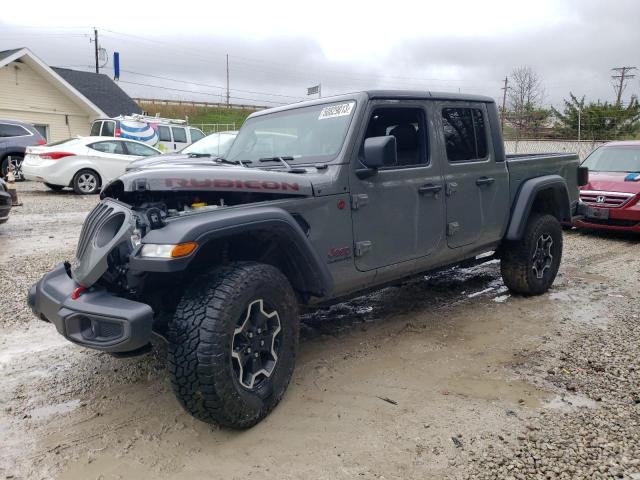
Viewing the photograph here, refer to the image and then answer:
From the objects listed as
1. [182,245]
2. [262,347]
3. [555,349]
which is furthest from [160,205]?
[555,349]

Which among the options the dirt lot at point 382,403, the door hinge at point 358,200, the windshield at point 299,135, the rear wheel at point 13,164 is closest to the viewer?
the dirt lot at point 382,403

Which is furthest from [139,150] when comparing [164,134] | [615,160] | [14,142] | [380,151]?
[380,151]

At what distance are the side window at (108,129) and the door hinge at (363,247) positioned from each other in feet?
57.9

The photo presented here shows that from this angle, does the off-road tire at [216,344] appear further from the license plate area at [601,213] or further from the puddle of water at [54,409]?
the license plate area at [601,213]

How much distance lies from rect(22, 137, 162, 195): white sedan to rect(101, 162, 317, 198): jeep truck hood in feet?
34.3

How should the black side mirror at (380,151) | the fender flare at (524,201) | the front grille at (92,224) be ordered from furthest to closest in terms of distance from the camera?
the fender flare at (524,201) → the black side mirror at (380,151) → the front grille at (92,224)

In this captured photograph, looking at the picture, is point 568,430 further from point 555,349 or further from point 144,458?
point 144,458

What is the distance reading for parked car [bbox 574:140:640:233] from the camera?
27.7 ft

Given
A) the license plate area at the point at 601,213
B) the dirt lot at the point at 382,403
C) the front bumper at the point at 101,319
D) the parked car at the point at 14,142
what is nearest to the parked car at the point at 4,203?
the dirt lot at the point at 382,403

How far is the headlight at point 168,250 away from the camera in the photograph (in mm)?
2656

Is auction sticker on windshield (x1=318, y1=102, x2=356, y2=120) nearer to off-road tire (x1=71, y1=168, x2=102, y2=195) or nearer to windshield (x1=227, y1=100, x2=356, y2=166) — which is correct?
windshield (x1=227, y1=100, x2=356, y2=166)

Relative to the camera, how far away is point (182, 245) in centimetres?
267

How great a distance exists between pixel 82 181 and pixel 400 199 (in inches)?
435

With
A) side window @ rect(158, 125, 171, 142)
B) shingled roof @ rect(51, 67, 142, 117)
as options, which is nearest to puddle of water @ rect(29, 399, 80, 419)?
side window @ rect(158, 125, 171, 142)
